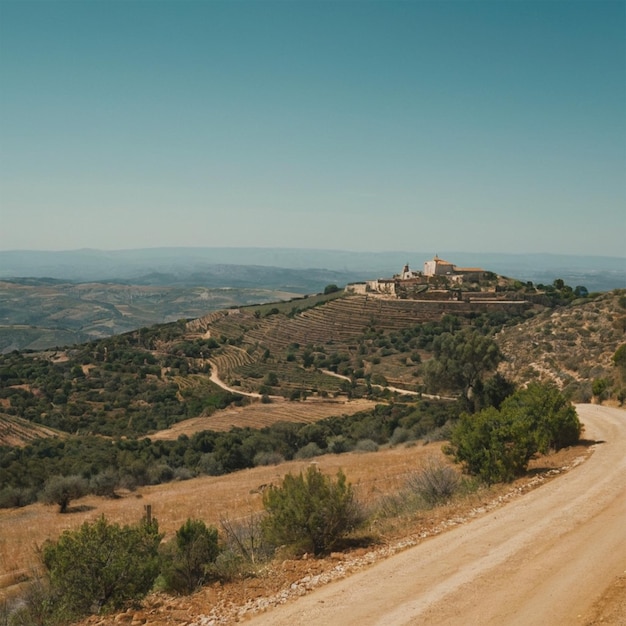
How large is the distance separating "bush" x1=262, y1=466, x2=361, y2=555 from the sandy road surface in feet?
4.07

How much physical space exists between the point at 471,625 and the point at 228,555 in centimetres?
467

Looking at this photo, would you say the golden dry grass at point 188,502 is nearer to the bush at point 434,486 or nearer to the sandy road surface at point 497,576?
the bush at point 434,486

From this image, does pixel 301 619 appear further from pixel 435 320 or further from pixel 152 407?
pixel 435 320

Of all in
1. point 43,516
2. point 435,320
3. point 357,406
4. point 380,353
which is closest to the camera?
point 43,516

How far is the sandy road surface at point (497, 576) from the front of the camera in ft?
Result: 20.9

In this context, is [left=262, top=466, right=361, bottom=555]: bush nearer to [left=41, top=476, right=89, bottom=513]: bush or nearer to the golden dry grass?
the golden dry grass

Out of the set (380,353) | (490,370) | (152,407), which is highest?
(490,370)

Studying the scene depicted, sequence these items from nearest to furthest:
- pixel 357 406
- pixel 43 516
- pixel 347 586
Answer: pixel 347 586 → pixel 43 516 → pixel 357 406

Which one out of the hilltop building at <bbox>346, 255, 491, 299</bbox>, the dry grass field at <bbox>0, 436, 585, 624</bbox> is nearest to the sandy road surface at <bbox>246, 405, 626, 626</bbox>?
the dry grass field at <bbox>0, 436, 585, 624</bbox>

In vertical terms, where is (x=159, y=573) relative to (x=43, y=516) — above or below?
above

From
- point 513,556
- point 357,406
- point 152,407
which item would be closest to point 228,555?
point 513,556

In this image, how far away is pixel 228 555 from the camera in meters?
9.48

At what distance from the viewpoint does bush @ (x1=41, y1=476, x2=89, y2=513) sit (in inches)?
798

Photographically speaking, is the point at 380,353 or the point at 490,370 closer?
the point at 490,370
